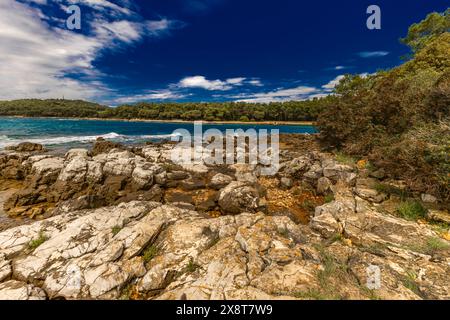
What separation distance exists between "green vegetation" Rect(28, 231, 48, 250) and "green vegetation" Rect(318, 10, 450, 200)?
1178cm

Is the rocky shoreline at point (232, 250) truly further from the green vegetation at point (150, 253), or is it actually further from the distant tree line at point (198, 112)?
the distant tree line at point (198, 112)

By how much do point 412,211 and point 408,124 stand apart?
20.6 feet

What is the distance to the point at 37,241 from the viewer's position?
218 inches

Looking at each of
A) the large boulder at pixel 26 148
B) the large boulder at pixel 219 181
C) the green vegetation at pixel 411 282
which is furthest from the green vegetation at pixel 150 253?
the large boulder at pixel 26 148

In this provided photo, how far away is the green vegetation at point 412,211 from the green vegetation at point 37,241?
1114 cm

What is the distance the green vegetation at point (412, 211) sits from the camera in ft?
Result: 21.1

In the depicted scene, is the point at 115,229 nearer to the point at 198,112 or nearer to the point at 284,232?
the point at 284,232

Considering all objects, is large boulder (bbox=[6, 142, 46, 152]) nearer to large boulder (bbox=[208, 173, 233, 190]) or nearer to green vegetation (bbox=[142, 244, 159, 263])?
large boulder (bbox=[208, 173, 233, 190])

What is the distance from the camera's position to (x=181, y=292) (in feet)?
12.3

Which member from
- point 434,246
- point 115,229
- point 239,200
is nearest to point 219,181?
point 239,200
